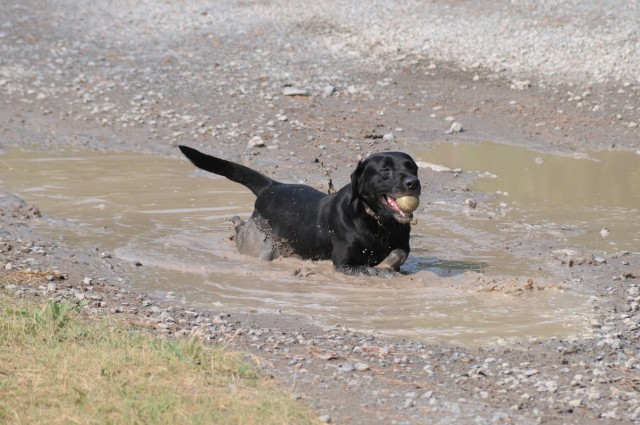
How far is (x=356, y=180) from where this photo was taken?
7848 mm

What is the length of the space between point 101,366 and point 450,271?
12.5 ft

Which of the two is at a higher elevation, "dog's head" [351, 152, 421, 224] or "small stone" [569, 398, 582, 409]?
"dog's head" [351, 152, 421, 224]

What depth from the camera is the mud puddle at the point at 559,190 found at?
9.34 m

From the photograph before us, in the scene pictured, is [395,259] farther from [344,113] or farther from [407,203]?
[344,113]

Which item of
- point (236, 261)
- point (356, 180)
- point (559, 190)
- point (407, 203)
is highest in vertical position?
point (356, 180)

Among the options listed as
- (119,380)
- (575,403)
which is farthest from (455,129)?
(119,380)

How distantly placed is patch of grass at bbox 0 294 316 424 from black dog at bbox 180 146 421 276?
2732mm

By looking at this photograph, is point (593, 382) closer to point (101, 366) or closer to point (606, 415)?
point (606, 415)

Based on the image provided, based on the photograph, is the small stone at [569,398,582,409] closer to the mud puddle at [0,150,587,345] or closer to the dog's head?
the mud puddle at [0,150,587,345]

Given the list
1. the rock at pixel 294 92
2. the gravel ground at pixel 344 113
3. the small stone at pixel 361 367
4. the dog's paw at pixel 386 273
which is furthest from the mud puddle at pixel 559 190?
the small stone at pixel 361 367

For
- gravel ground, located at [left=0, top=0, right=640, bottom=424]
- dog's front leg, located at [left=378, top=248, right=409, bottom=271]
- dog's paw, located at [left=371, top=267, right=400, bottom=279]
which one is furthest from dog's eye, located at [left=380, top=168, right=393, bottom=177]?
gravel ground, located at [left=0, top=0, right=640, bottom=424]

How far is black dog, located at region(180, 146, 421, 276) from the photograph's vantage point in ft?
25.2

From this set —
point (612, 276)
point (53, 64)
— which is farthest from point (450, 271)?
point (53, 64)

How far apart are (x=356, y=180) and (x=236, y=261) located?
53.2 inches
